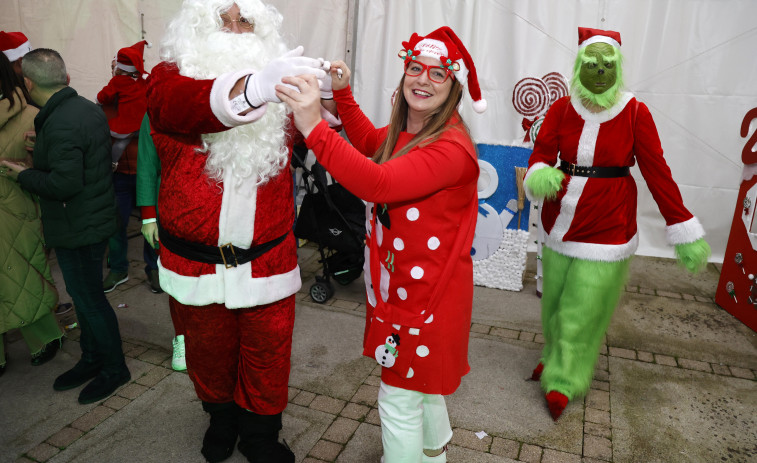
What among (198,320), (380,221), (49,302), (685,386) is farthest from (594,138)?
(49,302)

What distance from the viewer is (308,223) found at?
14.5 ft

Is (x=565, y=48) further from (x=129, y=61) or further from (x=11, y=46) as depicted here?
(x=11, y=46)

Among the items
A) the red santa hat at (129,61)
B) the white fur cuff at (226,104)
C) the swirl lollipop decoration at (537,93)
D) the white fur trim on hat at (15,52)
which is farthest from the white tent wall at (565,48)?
the white fur cuff at (226,104)

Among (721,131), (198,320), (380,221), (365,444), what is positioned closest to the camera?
(380,221)

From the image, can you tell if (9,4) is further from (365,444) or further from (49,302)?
(365,444)

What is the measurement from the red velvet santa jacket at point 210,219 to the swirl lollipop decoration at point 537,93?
→ 3.27 m

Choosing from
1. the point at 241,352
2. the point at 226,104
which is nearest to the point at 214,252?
the point at 241,352

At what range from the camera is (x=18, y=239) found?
329 cm

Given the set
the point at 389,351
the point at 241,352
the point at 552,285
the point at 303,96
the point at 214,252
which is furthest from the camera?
the point at 552,285

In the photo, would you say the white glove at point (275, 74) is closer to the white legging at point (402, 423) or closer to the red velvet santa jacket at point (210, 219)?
the red velvet santa jacket at point (210, 219)

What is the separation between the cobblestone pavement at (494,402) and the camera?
2.81 metres

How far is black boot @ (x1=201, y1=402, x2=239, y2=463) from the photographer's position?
261 centimetres

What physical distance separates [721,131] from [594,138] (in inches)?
125

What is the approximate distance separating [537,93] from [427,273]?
348 cm
